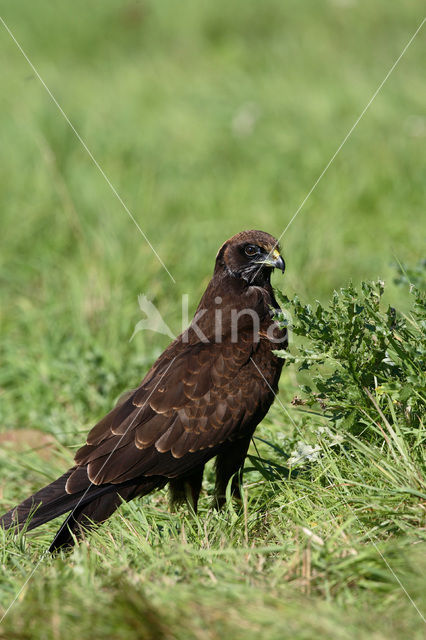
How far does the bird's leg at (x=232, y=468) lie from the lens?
343 cm

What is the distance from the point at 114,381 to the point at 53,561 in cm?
195

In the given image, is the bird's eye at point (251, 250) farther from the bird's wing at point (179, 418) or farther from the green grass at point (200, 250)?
the green grass at point (200, 250)

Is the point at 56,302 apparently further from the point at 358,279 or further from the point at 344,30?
the point at 344,30

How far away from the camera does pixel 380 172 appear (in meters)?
6.93

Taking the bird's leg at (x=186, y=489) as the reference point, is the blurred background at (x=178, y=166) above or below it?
above

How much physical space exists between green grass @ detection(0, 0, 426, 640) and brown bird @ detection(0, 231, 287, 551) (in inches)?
5.9

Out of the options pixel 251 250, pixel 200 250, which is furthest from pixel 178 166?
pixel 251 250

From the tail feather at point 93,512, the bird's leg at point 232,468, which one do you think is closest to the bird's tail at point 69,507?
the tail feather at point 93,512

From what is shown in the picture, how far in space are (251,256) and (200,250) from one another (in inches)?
95.8

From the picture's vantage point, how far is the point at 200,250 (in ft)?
20.1

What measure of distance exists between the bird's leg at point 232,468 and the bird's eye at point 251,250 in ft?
3.02

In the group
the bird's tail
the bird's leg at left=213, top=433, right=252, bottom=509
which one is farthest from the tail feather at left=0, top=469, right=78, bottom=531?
→ the bird's leg at left=213, top=433, right=252, bottom=509

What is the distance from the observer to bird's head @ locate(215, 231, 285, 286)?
3.67m

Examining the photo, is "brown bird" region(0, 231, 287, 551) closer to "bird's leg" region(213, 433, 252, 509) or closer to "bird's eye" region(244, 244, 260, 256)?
"bird's leg" region(213, 433, 252, 509)
